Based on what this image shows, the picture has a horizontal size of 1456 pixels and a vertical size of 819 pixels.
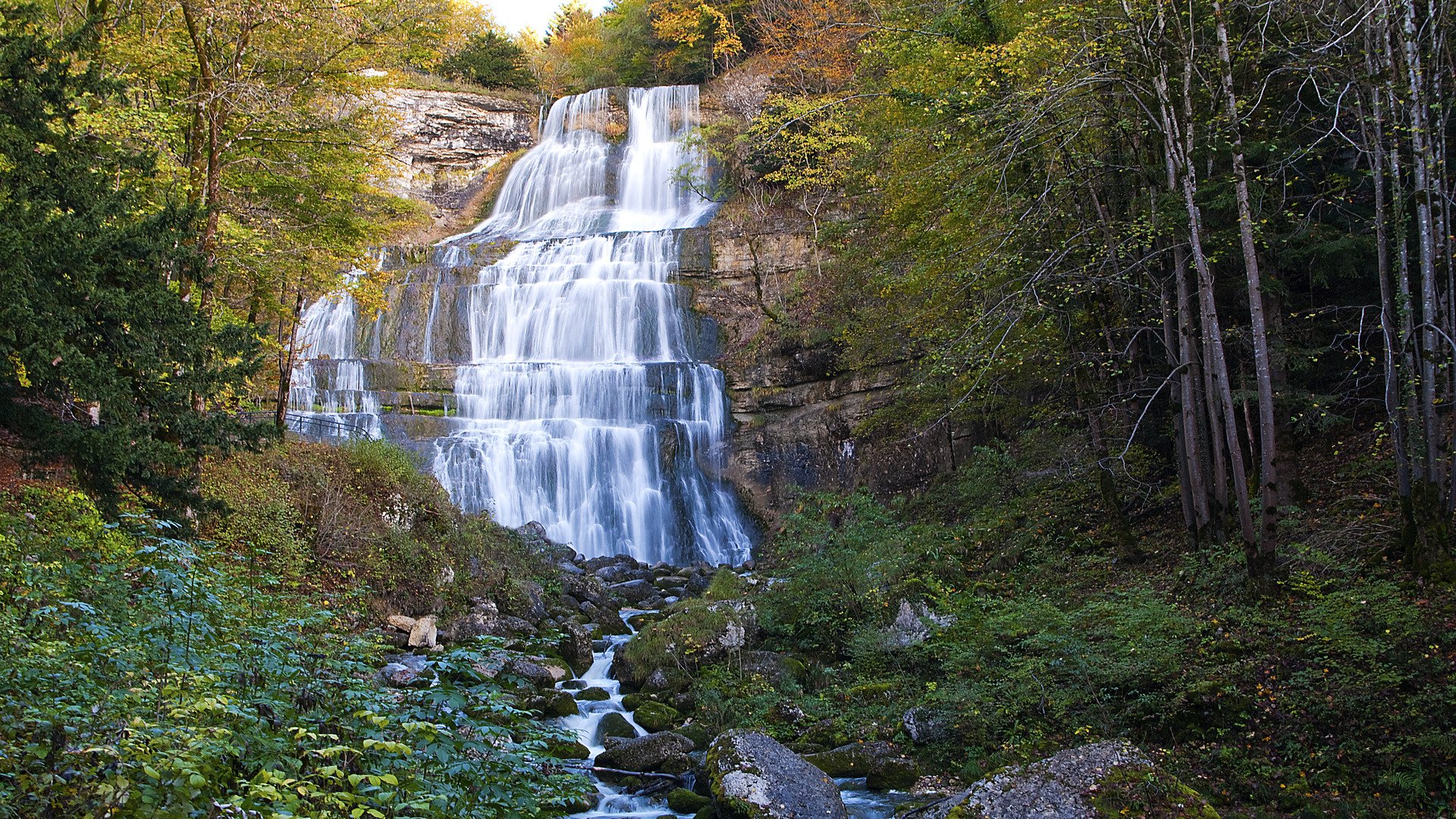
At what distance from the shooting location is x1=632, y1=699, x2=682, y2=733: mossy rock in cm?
955

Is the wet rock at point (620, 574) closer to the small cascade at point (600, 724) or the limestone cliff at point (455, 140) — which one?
the small cascade at point (600, 724)

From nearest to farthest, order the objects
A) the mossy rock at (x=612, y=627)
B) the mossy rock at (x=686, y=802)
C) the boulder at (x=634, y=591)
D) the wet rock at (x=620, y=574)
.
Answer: the mossy rock at (x=686, y=802), the mossy rock at (x=612, y=627), the boulder at (x=634, y=591), the wet rock at (x=620, y=574)

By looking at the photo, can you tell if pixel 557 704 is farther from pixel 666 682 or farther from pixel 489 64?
pixel 489 64

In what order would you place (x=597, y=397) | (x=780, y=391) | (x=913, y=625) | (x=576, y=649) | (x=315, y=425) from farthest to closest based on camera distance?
(x=597, y=397) < (x=780, y=391) < (x=315, y=425) < (x=576, y=649) < (x=913, y=625)

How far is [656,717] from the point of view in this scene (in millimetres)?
9602

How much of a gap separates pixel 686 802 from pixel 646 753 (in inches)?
39.2

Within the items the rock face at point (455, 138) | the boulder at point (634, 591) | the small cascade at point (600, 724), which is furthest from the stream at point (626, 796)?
the rock face at point (455, 138)

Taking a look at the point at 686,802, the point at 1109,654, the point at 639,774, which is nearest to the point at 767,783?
the point at 686,802

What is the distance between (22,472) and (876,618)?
9143 mm

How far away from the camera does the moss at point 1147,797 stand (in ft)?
17.2

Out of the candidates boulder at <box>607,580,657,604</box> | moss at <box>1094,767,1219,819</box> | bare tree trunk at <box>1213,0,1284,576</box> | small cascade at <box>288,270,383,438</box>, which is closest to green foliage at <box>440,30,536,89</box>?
small cascade at <box>288,270,383,438</box>

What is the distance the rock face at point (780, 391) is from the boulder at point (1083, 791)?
1028 centimetres

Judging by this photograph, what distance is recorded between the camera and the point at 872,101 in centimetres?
1738

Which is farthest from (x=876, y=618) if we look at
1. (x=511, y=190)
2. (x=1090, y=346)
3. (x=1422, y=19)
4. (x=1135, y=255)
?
(x=511, y=190)
